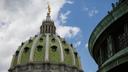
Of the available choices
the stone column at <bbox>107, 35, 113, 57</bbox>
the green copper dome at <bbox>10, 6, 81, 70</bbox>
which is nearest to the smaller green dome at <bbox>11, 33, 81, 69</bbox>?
the green copper dome at <bbox>10, 6, 81, 70</bbox>

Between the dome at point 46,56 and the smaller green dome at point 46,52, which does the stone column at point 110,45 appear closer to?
the dome at point 46,56

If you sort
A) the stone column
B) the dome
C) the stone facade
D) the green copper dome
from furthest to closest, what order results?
the green copper dome → the dome → the stone facade → the stone column

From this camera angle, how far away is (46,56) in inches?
3285

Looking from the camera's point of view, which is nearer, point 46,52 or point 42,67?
point 42,67

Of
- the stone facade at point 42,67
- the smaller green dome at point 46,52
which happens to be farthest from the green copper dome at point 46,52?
the stone facade at point 42,67

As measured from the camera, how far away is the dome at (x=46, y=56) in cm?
8112

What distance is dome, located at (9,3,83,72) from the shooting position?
81125 mm

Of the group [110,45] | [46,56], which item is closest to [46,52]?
[46,56]

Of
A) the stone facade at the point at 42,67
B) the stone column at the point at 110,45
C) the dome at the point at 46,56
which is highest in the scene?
the dome at the point at 46,56

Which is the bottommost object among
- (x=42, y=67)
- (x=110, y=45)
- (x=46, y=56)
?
(x=110, y=45)

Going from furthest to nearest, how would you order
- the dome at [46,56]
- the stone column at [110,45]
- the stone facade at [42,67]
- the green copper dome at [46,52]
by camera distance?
the green copper dome at [46,52] < the dome at [46,56] < the stone facade at [42,67] < the stone column at [110,45]

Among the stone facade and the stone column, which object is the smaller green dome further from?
the stone column

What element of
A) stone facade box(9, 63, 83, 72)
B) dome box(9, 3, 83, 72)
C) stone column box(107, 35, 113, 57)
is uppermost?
dome box(9, 3, 83, 72)

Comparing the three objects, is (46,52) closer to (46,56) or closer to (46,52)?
(46,52)
